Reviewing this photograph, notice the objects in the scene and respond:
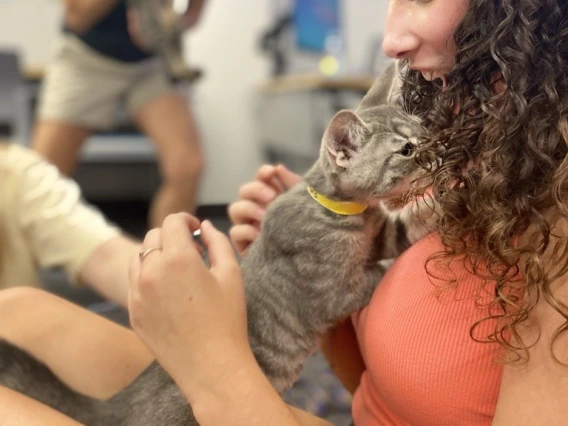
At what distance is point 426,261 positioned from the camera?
76 centimetres

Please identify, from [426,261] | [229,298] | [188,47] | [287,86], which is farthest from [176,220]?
[188,47]

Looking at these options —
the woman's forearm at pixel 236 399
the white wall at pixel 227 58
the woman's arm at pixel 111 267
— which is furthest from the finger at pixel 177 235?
the white wall at pixel 227 58

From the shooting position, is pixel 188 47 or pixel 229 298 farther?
pixel 188 47

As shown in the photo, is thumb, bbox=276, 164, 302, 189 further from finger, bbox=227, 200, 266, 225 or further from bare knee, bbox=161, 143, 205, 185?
bare knee, bbox=161, 143, 205, 185

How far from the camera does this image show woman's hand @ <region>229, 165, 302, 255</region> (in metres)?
1.12

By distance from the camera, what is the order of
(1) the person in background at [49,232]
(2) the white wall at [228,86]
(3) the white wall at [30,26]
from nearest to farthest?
(1) the person in background at [49,232]
(3) the white wall at [30,26]
(2) the white wall at [228,86]

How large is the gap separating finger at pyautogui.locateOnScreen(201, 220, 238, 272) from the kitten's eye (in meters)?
0.32

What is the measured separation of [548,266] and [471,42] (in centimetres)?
26

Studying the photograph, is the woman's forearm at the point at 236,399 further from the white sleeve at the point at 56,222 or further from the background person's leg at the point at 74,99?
the background person's leg at the point at 74,99

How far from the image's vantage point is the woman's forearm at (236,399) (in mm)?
674

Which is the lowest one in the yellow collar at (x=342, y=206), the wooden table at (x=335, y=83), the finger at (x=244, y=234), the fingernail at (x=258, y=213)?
the wooden table at (x=335, y=83)

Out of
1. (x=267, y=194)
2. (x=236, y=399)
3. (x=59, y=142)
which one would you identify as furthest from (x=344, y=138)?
(x=59, y=142)

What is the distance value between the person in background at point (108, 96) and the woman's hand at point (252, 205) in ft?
4.38

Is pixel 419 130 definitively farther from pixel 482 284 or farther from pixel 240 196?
pixel 240 196
